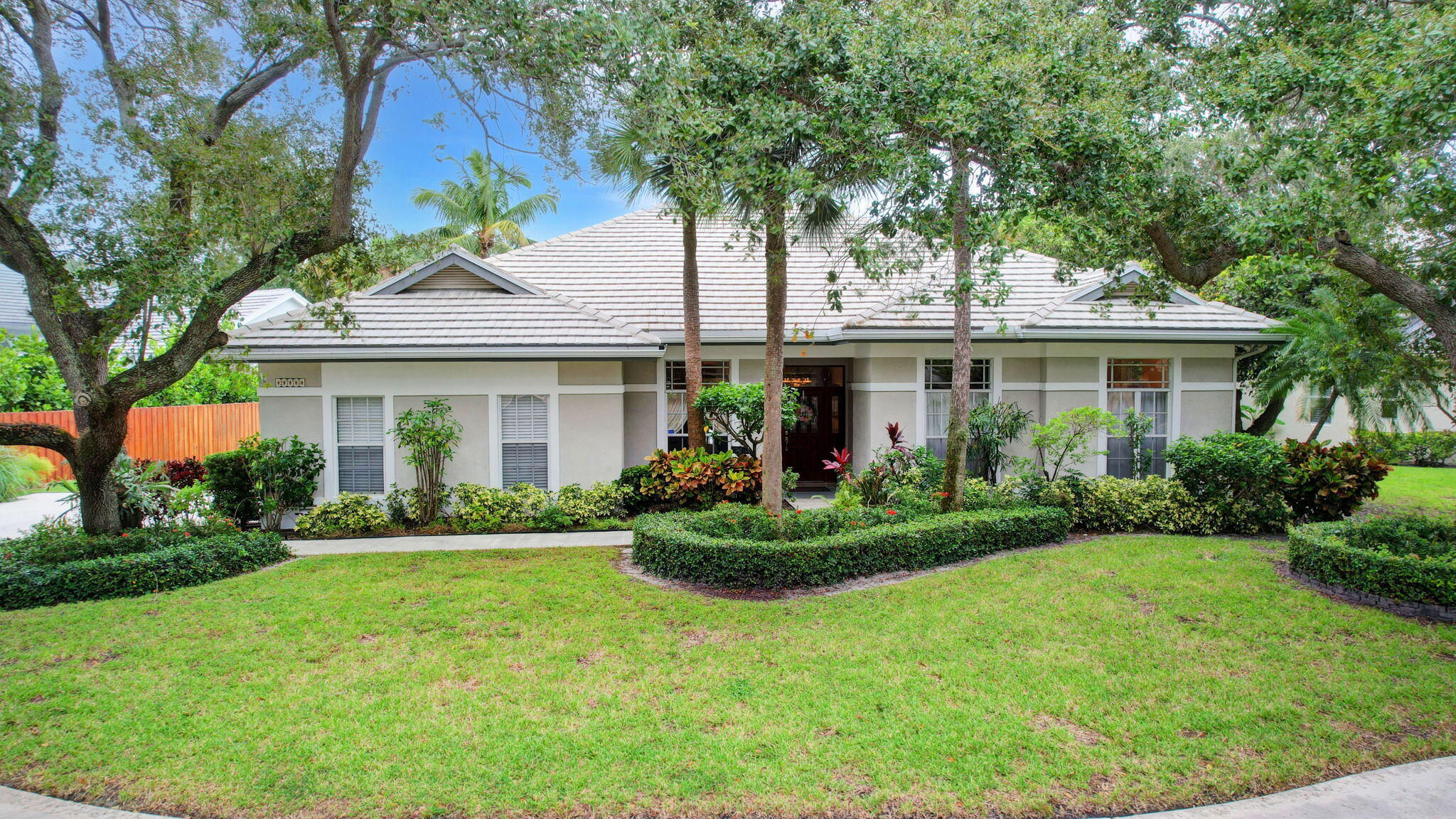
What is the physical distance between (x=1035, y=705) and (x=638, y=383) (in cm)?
878

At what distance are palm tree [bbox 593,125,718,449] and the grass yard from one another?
39.7ft

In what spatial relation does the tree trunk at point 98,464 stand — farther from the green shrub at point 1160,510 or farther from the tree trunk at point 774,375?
the green shrub at point 1160,510

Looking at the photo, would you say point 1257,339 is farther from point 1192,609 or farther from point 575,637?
point 575,637

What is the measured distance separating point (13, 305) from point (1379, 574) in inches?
1288

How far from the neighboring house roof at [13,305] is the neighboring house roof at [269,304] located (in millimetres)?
5143

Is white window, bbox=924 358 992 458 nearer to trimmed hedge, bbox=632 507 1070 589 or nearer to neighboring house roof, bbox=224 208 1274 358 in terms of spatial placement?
neighboring house roof, bbox=224 208 1274 358

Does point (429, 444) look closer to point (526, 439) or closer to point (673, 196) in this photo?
point (526, 439)

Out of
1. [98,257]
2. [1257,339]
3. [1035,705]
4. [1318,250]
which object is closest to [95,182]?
[98,257]

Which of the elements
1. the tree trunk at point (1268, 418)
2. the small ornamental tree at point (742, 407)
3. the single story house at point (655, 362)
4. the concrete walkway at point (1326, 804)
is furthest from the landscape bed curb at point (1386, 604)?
the tree trunk at point (1268, 418)

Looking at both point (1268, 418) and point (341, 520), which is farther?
point (1268, 418)

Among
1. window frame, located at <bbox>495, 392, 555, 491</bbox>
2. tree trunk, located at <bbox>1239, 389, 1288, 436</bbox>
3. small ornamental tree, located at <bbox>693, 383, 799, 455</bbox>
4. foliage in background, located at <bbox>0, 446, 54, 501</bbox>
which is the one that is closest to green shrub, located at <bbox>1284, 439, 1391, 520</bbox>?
tree trunk, located at <bbox>1239, 389, 1288, 436</bbox>

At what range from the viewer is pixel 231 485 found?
1099cm

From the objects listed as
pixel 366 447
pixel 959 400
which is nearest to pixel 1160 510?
pixel 959 400

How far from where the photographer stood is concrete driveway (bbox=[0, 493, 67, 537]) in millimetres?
11992
